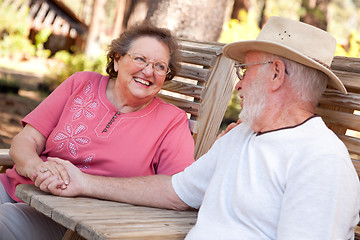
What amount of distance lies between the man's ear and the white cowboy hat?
0.12 ft

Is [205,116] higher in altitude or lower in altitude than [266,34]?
lower

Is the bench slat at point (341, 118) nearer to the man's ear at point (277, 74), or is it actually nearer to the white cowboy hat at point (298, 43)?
the white cowboy hat at point (298, 43)

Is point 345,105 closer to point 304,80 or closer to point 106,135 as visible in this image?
point 304,80

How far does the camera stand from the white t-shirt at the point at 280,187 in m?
1.79

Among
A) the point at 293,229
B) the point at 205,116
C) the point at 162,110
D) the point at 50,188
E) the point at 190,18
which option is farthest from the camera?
the point at 190,18

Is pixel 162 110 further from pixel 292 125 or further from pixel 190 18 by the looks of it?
pixel 190 18

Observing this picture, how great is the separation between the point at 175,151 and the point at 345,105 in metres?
0.90

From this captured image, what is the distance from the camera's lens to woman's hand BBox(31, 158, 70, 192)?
248 cm

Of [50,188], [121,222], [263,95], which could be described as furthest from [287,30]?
[50,188]

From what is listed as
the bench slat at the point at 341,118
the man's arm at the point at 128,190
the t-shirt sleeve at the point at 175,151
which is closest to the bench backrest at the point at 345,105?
the bench slat at the point at 341,118

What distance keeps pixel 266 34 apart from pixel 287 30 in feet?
0.28

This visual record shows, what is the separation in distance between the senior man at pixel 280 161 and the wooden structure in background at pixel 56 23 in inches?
1148

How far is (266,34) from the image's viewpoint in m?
2.22

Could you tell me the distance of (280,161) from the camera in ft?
6.55
